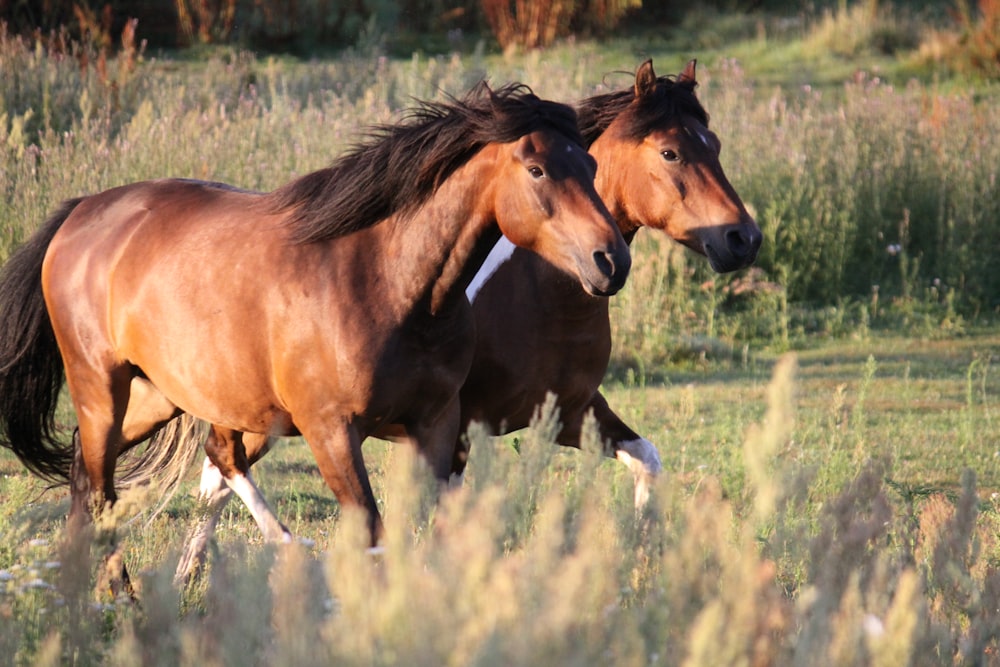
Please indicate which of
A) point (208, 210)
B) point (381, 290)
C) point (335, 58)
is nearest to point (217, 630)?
point (381, 290)

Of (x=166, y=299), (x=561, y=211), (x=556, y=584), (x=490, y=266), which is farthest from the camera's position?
(x=490, y=266)

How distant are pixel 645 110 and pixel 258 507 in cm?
199

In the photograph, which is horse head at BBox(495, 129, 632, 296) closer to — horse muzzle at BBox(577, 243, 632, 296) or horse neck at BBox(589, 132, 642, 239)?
horse muzzle at BBox(577, 243, 632, 296)

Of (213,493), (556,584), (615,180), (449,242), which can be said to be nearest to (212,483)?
(213,493)

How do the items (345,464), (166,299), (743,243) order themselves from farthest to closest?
1. (743,243)
2. (166,299)
3. (345,464)

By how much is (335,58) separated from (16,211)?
28.7 ft

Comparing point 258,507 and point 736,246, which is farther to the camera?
point 258,507

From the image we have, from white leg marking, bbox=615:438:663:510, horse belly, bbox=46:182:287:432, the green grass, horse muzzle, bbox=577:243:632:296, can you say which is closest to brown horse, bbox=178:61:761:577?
white leg marking, bbox=615:438:663:510

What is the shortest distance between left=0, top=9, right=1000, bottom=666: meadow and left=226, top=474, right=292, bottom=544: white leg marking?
84 millimetres

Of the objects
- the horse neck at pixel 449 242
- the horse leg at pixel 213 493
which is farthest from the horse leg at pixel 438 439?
the horse leg at pixel 213 493

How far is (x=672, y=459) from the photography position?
6.84 m

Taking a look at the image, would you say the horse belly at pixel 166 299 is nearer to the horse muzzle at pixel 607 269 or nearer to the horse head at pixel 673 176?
the horse muzzle at pixel 607 269

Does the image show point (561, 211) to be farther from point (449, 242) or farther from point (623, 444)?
point (623, 444)

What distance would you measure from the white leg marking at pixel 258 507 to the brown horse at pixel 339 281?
0.46 meters
